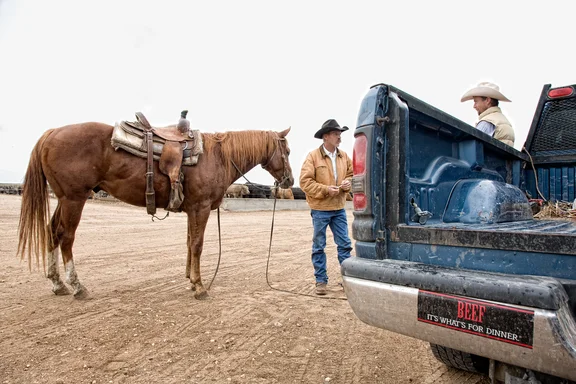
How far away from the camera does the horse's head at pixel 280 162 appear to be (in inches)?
208

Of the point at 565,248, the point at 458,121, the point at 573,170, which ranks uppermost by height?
the point at 458,121

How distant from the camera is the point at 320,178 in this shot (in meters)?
4.66

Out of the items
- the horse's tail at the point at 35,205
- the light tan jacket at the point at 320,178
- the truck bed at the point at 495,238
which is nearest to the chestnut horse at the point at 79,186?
the horse's tail at the point at 35,205

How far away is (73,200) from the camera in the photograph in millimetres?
4227

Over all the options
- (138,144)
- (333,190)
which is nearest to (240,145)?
(138,144)

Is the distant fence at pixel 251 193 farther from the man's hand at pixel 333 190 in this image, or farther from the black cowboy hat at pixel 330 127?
the man's hand at pixel 333 190

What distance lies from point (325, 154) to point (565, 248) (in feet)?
10.8

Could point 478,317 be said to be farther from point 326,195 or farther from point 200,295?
point 200,295

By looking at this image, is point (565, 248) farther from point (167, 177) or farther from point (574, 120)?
point (167, 177)

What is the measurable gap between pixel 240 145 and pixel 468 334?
3904mm

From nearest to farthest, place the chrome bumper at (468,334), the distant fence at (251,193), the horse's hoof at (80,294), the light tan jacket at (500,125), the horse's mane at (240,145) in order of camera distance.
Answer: the chrome bumper at (468,334), the light tan jacket at (500,125), the horse's hoof at (80,294), the horse's mane at (240,145), the distant fence at (251,193)

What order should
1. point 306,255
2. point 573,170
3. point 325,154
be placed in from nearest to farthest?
point 573,170
point 325,154
point 306,255

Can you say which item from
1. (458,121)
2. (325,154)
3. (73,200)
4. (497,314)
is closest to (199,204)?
(73,200)

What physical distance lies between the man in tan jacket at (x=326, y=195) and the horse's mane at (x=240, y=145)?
816 mm
